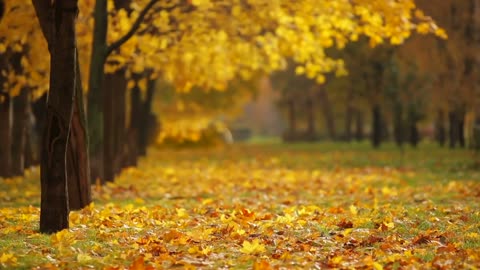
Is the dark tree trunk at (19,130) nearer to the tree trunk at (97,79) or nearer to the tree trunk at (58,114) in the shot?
the tree trunk at (97,79)

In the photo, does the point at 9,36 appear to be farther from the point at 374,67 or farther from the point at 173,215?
the point at 374,67

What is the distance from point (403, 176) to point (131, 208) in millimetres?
11896

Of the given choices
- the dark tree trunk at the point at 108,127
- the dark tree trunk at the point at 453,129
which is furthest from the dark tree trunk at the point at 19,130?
the dark tree trunk at the point at 453,129

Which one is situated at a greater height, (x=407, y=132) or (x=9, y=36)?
(x=9, y=36)

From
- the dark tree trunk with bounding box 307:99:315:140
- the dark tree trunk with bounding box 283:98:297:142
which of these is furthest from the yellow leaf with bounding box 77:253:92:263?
the dark tree trunk with bounding box 283:98:297:142

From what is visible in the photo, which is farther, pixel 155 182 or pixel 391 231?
pixel 155 182

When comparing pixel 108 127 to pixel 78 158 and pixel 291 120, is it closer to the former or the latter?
pixel 78 158

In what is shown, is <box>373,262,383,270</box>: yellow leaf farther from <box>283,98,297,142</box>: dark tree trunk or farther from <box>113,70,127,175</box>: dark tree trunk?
<box>283,98,297,142</box>: dark tree trunk

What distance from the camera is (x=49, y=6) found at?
11031 millimetres

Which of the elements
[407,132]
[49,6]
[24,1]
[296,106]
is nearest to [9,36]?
[24,1]

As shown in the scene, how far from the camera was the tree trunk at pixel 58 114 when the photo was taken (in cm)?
1064

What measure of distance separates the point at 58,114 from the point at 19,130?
11.8 meters

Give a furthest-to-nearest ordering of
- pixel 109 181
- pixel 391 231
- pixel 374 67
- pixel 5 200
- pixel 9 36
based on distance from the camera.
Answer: pixel 374 67, pixel 109 181, pixel 9 36, pixel 5 200, pixel 391 231

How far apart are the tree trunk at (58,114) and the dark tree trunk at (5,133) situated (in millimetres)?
10122
